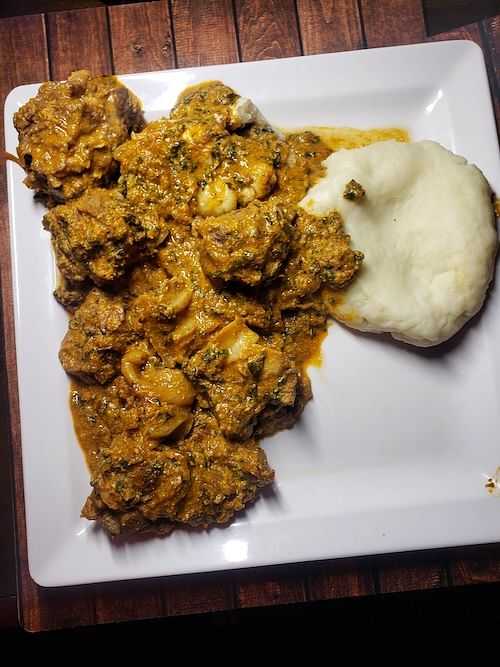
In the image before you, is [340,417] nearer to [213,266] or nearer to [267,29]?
[213,266]

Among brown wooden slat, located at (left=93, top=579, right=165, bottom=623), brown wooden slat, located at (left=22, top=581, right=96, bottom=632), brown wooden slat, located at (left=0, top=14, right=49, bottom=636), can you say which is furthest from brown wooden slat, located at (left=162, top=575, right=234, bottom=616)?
brown wooden slat, located at (left=0, top=14, right=49, bottom=636)

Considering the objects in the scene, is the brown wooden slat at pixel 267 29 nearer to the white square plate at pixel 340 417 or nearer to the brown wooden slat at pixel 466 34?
the white square plate at pixel 340 417

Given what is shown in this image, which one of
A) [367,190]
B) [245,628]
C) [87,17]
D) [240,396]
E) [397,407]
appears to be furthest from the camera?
[245,628]

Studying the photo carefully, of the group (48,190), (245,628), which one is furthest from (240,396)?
(245,628)

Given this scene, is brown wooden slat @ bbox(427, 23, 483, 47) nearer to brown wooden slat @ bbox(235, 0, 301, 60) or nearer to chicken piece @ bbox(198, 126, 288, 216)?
brown wooden slat @ bbox(235, 0, 301, 60)

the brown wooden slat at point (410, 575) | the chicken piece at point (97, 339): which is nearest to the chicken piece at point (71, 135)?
the chicken piece at point (97, 339)

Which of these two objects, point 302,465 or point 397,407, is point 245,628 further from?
point 397,407
